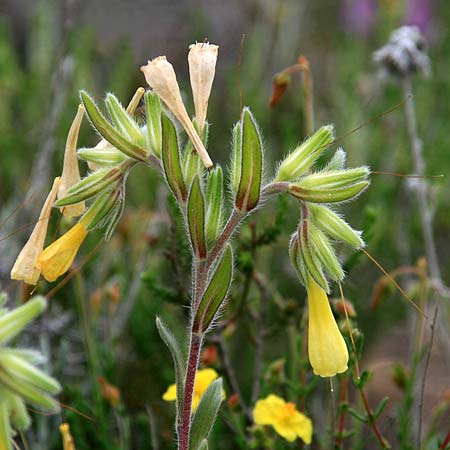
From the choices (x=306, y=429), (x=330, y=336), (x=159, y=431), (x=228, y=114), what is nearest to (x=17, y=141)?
(x=228, y=114)

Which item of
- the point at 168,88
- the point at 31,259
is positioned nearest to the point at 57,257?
the point at 31,259

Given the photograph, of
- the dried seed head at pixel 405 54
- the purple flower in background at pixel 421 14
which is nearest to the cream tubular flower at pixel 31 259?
the dried seed head at pixel 405 54

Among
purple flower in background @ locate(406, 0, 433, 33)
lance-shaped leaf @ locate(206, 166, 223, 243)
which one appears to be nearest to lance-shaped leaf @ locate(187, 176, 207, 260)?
lance-shaped leaf @ locate(206, 166, 223, 243)

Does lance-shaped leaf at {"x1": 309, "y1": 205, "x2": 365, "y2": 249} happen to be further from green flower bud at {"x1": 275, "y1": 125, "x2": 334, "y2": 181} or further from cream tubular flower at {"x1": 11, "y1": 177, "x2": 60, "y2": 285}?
cream tubular flower at {"x1": 11, "y1": 177, "x2": 60, "y2": 285}

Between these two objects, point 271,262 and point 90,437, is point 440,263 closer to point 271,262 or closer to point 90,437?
point 271,262

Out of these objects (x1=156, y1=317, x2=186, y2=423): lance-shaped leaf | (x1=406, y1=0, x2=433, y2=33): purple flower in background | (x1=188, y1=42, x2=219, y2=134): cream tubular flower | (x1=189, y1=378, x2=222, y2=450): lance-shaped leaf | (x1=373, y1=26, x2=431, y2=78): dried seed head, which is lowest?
(x1=189, y1=378, x2=222, y2=450): lance-shaped leaf

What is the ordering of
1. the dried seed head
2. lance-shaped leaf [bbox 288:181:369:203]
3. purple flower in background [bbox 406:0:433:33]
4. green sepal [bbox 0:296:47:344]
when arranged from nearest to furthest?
green sepal [bbox 0:296:47:344]
lance-shaped leaf [bbox 288:181:369:203]
the dried seed head
purple flower in background [bbox 406:0:433:33]
